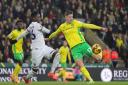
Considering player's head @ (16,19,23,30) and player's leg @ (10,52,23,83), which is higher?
player's head @ (16,19,23,30)

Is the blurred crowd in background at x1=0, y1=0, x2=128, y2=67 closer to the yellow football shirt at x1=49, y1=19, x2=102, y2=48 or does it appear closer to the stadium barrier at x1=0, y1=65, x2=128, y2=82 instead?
the stadium barrier at x1=0, y1=65, x2=128, y2=82

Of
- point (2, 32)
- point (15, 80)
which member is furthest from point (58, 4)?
point (15, 80)

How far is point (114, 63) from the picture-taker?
36500 millimetres

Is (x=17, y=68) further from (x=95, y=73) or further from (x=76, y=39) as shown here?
(x=95, y=73)

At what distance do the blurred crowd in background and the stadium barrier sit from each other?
0.96 m

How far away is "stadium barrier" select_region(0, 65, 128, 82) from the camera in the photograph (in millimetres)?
33844

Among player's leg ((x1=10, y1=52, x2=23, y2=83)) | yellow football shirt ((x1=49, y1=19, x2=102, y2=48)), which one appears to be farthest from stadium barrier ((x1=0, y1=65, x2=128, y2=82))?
yellow football shirt ((x1=49, y1=19, x2=102, y2=48))

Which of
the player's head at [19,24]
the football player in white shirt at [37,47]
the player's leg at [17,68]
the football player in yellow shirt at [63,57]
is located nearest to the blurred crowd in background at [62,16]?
the football player in yellow shirt at [63,57]

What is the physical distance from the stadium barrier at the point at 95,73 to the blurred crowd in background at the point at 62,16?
37.6 inches

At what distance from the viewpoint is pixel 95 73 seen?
34.7 metres

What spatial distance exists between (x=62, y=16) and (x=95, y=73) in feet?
18.5

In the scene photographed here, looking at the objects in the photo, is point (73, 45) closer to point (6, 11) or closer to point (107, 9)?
point (6, 11)

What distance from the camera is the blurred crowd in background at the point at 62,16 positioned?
35.6 meters

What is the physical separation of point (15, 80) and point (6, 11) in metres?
11.7
